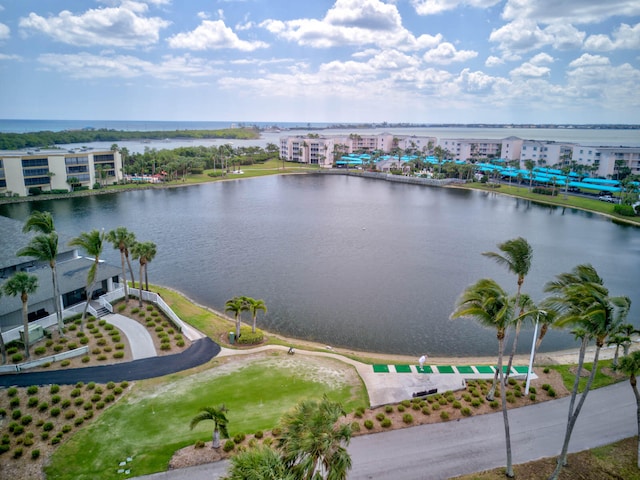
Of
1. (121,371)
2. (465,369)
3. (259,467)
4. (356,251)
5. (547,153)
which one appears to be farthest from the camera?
(547,153)

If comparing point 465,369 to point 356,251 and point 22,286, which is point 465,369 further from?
point 356,251

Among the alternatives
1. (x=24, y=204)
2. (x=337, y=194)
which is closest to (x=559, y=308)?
(x=337, y=194)

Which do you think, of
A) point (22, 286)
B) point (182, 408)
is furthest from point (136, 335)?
point (182, 408)

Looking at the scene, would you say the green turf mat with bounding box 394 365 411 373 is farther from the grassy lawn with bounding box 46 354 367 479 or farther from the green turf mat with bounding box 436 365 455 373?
the grassy lawn with bounding box 46 354 367 479

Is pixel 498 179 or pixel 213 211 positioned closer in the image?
pixel 213 211

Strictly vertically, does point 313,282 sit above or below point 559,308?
below

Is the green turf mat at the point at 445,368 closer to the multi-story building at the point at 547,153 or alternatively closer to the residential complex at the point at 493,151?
the residential complex at the point at 493,151

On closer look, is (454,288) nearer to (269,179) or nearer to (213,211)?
(213,211)
